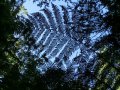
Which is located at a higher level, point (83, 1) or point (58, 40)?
point (83, 1)

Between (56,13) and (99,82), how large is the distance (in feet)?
1.86

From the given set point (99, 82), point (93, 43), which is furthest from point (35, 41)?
point (99, 82)

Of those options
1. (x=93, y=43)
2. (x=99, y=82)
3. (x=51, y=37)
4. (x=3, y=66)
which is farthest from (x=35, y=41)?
(x=3, y=66)

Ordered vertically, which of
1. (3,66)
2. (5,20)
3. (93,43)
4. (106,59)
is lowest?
(106,59)

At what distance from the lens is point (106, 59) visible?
2.00m

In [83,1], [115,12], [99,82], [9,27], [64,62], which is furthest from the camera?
[9,27]

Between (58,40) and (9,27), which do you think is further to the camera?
(9,27)

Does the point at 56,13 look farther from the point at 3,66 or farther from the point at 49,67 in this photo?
the point at 3,66

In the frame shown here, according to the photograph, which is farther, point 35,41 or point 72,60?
point 35,41

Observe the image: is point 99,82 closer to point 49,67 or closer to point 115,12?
point 49,67

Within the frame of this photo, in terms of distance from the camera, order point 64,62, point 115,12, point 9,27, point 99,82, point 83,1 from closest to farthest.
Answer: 1. point 99,82
2. point 64,62
3. point 115,12
4. point 83,1
5. point 9,27

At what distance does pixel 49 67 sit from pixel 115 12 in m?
0.66

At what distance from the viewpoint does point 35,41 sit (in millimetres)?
2197

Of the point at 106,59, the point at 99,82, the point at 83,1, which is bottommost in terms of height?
the point at 99,82
